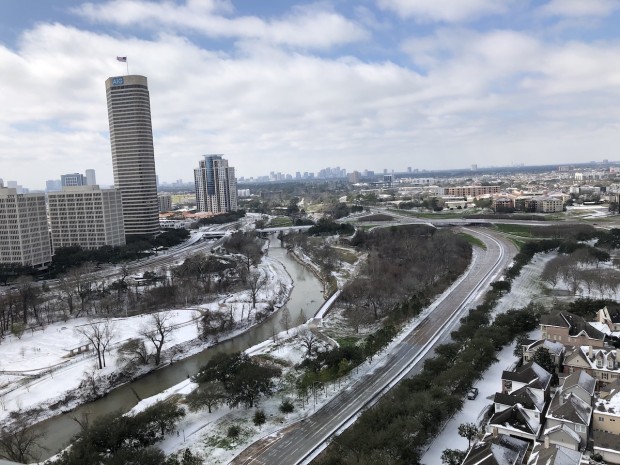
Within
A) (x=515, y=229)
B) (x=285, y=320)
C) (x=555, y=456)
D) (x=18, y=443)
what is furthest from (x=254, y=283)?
(x=515, y=229)

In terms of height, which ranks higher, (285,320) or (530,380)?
(530,380)

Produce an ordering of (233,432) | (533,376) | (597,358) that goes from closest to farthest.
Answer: (233,432)
(533,376)
(597,358)

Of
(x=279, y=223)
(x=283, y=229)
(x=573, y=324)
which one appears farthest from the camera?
(x=279, y=223)

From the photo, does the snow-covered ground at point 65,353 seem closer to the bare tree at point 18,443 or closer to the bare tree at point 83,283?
the bare tree at point 18,443

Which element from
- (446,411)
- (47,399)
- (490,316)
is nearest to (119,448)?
(47,399)

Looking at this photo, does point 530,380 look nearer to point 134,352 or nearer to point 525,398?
point 525,398

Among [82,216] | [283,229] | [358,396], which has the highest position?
[82,216]
